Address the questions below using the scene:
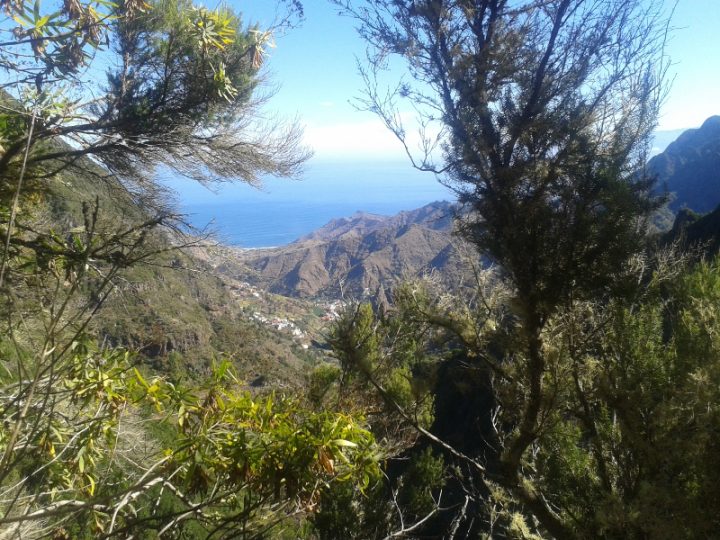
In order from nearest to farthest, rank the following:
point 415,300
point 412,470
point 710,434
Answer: point 710,434, point 415,300, point 412,470

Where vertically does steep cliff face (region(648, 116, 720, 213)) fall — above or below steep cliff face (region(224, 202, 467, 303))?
above

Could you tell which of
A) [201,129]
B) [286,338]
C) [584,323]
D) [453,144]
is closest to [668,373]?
[584,323]

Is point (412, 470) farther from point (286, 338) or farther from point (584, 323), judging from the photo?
point (286, 338)

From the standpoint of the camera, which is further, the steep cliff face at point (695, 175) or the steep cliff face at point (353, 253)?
the steep cliff face at point (695, 175)

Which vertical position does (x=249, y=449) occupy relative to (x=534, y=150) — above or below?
below

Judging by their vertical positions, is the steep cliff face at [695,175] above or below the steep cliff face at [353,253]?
above

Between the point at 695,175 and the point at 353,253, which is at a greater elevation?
the point at 695,175

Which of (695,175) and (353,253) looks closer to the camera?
(695,175)

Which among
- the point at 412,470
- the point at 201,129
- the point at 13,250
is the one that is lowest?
the point at 412,470

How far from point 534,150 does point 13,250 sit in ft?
11.7

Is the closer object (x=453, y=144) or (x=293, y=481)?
(x=293, y=481)

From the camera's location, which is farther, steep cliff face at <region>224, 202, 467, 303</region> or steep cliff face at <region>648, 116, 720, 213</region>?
steep cliff face at <region>648, 116, 720, 213</region>

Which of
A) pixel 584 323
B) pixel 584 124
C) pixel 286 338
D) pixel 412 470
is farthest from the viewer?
pixel 286 338

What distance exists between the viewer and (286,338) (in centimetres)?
4559
